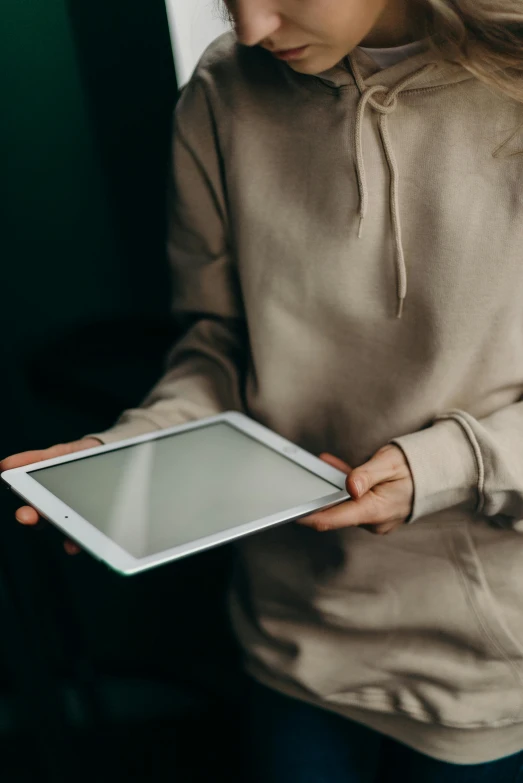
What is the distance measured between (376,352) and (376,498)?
13 cm

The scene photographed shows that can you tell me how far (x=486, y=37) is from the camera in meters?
0.58

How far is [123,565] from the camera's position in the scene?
529 millimetres

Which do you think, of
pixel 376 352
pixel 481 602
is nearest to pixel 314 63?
pixel 376 352

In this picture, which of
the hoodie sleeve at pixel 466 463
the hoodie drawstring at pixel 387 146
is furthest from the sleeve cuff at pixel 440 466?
the hoodie drawstring at pixel 387 146

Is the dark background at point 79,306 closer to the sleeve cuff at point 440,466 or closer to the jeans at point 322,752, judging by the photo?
the jeans at point 322,752

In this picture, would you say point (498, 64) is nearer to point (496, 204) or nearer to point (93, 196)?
point (496, 204)

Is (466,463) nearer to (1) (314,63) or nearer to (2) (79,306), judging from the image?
(1) (314,63)

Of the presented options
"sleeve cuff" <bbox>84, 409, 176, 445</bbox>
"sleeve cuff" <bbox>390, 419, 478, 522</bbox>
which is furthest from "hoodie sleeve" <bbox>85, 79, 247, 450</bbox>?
"sleeve cuff" <bbox>390, 419, 478, 522</bbox>

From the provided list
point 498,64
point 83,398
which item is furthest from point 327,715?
point 498,64

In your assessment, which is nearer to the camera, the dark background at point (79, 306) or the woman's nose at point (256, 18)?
the woman's nose at point (256, 18)

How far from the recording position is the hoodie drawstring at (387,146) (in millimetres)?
611

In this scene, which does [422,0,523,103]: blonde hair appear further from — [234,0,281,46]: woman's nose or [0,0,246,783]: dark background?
[0,0,246,783]: dark background

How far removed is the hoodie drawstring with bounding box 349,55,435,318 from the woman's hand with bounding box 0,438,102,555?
0.90ft

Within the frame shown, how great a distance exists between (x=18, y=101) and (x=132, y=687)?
763 mm
